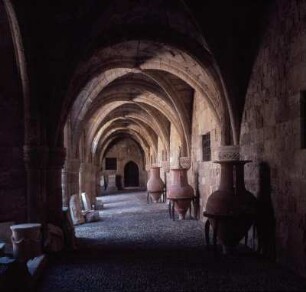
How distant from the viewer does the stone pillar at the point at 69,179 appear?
32.7 feet

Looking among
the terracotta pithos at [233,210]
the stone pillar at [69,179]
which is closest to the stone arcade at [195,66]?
the terracotta pithos at [233,210]

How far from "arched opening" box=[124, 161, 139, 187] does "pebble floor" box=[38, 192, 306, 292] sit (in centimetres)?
2262

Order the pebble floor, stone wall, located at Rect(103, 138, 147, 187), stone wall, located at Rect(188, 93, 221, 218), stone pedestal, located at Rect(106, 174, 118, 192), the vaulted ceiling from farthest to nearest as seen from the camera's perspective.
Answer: stone wall, located at Rect(103, 138, 147, 187) < stone pedestal, located at Rect(106, 174, 118, 192) < stone wall, located at Rect(188, 93, 221, 218) < the vaulted ceiling < the pebble floor

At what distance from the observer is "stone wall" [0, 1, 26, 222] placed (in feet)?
19.5

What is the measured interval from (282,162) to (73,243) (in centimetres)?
352

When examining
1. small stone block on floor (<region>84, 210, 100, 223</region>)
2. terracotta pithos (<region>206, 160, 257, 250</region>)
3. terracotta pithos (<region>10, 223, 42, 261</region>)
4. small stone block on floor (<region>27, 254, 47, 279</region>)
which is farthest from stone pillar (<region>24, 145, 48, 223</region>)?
small stone block on floor (<region>84, 210, 100, 223</region>)

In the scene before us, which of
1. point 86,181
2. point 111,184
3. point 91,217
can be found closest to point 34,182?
point 91,217

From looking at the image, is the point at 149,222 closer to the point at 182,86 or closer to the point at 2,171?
the point at 182,86

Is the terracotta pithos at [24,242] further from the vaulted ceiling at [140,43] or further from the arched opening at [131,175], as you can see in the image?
the arched opening at [131,175]

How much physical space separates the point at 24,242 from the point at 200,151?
5.86m

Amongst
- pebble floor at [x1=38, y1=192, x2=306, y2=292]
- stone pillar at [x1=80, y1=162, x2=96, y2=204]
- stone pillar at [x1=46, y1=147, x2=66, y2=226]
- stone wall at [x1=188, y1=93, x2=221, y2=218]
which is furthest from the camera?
stone pillar at [x1=80, y1=162, x2=96, y2=204]

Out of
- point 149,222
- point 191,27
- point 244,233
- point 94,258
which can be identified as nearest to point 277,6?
point 191,27

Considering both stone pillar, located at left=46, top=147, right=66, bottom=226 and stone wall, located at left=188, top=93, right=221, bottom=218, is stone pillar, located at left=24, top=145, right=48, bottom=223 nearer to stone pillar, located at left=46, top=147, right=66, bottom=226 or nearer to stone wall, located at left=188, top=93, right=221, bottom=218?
stone pillar, located at left=46, top=147, right=66, bottom=226

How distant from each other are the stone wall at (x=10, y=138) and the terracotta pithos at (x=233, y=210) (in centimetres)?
287
